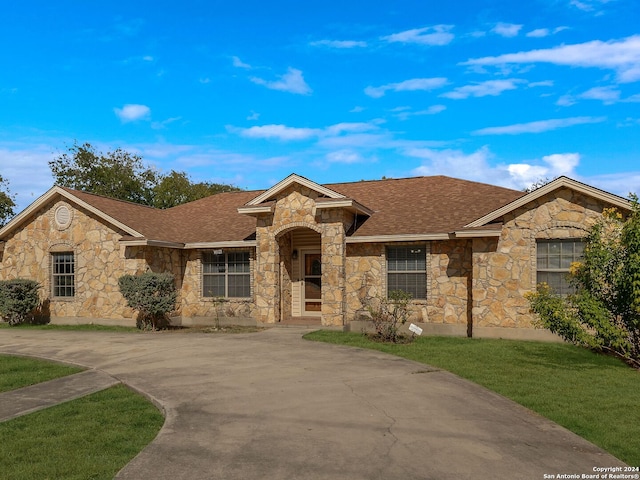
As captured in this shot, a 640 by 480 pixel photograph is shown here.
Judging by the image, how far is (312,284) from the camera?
18891 mm

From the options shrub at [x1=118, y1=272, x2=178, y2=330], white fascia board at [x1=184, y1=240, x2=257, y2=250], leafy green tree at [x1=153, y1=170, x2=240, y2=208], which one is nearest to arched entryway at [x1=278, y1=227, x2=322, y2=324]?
white fascia board at [x1=184, y1=240, x2=257, y2=250]

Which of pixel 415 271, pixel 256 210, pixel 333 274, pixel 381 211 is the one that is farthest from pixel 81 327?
pixel 415 271

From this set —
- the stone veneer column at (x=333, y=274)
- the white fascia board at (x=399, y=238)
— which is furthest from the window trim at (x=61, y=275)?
the white fascia board at (x=399, y=238)

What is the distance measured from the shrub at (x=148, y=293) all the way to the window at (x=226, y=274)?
2.02m

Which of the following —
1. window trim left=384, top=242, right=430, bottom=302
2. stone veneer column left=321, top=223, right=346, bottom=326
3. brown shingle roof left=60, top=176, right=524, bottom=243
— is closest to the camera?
window trim left=384, top=242, right=430, bottom=302

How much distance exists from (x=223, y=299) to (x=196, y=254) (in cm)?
217

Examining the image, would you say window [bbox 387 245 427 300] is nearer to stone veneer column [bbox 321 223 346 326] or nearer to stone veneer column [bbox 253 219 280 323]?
stone veneer column [bbox 321 223 346 326]

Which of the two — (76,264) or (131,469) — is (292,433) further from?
(76,264)

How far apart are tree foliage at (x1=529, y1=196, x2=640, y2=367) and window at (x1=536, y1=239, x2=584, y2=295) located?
10.1ft

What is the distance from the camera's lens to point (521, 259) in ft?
47.1

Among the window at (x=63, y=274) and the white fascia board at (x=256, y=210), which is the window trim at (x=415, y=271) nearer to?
the white fascia board at (x=256, y=210)

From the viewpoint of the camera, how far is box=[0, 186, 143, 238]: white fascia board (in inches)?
714

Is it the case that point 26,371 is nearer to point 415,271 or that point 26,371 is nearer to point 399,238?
point 399,238

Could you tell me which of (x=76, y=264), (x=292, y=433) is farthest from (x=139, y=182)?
(x=292, y=433)
